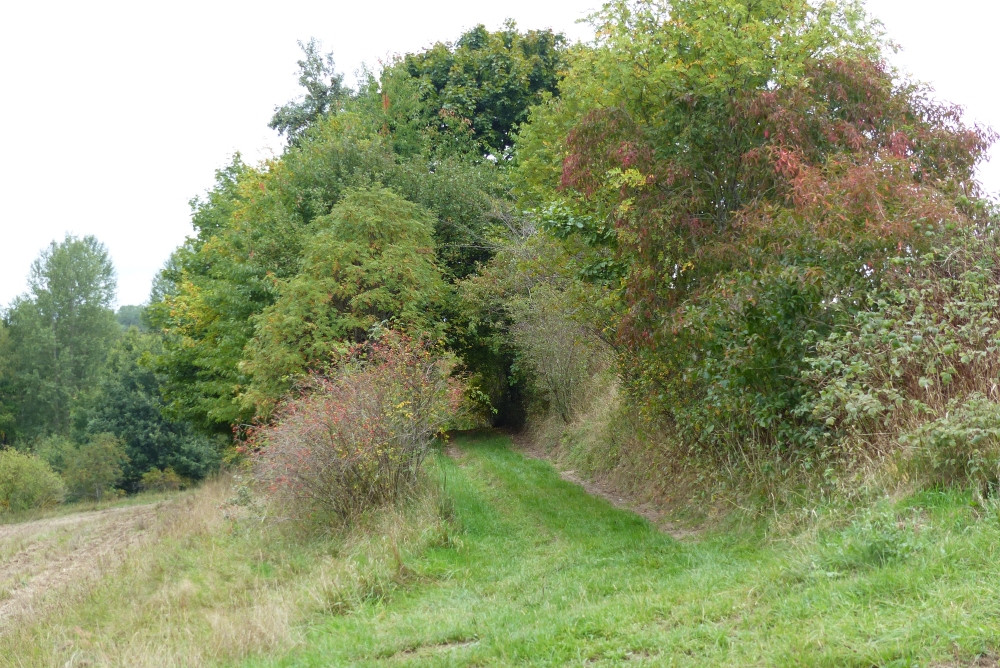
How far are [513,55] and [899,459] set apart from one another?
27.0m

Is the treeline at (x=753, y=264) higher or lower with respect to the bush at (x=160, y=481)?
higher

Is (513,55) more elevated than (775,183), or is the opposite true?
(513,55)

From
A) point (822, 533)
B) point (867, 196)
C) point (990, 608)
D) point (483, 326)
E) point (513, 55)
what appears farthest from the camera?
point (513, 55)

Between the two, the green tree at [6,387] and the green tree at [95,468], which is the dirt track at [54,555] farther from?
the green tree at [6,387]

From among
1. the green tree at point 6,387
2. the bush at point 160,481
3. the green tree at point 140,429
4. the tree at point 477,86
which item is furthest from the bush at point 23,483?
the tree at point 477,86

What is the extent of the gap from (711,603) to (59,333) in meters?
63.5

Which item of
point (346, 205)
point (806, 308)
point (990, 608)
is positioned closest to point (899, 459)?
point (806, 308)

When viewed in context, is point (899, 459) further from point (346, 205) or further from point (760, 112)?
point (346, 205)

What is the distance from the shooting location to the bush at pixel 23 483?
39031 mm

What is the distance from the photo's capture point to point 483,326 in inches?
933

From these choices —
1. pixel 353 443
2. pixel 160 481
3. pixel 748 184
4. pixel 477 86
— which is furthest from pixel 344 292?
pixel 160 481

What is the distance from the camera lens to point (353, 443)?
34.1 feet

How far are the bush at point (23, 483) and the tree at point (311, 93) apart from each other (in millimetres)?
21493

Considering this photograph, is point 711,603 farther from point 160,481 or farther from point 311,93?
point 160,481
